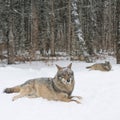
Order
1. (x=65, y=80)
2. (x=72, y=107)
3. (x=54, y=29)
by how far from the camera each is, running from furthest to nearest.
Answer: (x=54, y=29)
(x=65, y=80)
(x=72, y=107)

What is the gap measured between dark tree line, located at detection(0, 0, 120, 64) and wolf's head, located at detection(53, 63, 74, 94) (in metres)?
11.2

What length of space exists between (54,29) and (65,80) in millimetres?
23741

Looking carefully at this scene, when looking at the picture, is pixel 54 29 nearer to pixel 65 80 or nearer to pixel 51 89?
pixel 51 89

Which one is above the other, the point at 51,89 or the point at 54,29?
the point at 54,29

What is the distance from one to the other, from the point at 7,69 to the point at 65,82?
7210 millimetres

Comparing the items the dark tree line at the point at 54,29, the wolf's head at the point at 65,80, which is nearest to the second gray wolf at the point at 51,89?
the wolf's head at the point at 65,80

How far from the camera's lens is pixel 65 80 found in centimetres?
845

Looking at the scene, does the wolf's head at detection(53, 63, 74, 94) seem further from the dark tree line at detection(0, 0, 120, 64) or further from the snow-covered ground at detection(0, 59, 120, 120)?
the dark tree line at detection(0, 0, 120, 64)

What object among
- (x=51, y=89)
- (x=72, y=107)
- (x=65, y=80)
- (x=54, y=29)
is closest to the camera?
(x=72, y=107)

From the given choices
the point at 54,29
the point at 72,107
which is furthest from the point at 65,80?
the point at 54,29

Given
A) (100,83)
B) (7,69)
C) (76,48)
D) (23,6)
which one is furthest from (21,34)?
(100,83)

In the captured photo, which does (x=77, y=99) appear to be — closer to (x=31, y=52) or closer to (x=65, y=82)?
(x=65, y=82)

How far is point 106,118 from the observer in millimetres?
7215

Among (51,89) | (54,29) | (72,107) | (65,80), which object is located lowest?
(72,107)
